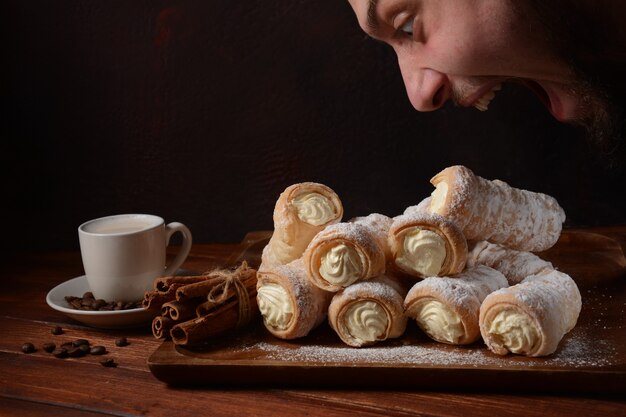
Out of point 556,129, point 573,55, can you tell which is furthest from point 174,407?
point 556,129

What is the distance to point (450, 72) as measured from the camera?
57.2 inches

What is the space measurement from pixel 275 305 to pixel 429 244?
260 mm

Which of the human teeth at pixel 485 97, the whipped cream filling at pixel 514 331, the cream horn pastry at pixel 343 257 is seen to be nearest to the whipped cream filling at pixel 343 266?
the cream horn pastry at pixel 343 257

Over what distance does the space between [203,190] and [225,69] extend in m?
0.34

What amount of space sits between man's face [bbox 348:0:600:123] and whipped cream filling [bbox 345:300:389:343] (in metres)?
0.43

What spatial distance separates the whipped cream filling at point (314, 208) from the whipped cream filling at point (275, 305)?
0.17m

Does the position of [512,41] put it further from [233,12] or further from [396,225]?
[233,12]

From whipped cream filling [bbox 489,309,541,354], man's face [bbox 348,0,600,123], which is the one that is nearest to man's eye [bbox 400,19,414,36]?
man's face [bbox 348,0,600,123]

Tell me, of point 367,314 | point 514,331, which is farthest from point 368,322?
point 514,331

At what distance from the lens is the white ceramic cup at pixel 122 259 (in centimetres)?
149

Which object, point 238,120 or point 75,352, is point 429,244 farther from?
point 238,120

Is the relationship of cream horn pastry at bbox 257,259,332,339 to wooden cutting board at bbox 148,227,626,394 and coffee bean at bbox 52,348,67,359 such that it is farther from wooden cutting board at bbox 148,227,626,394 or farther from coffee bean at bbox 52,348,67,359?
coffee bean at bbox 52,348,67,359

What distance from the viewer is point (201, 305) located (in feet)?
4.33

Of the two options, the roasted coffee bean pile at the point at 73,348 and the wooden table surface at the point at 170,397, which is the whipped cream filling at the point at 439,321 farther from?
the roasted coffee bean pile at the point at 73,348
